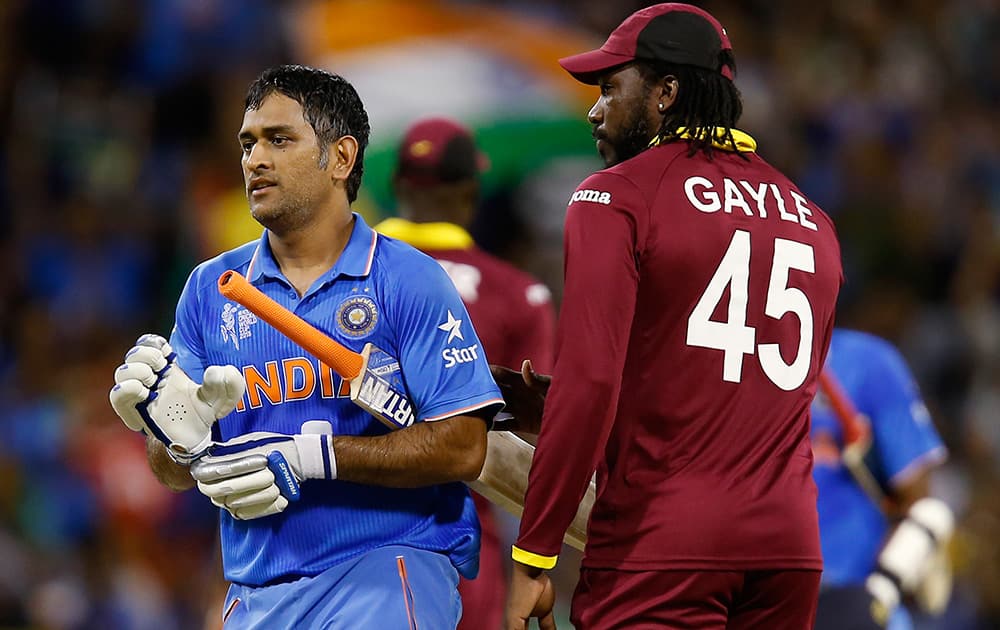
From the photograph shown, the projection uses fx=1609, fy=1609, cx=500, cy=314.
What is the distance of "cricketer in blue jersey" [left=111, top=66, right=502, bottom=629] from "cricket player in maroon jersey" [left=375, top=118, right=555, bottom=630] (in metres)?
1.74

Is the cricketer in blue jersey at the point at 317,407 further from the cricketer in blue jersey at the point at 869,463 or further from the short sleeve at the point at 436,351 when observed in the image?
the cricketer in blue jersey at the point at 869,463

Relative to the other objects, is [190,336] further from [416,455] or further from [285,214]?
[416,455]

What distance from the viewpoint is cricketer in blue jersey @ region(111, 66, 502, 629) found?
12.9 ft

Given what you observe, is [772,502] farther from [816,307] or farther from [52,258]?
[52,258]

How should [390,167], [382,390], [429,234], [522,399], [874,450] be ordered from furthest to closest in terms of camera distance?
1. [390,167]
2. [429,234]
3. [874,450]
4. [522,399]
5. [382,390]

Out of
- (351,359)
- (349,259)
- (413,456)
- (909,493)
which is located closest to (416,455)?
(413,456)

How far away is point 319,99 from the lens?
4.26 m

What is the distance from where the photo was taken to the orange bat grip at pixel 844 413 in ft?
19.0

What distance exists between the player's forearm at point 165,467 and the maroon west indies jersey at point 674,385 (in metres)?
0.93

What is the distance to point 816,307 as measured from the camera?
413cm

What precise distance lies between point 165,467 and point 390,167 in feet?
23.3

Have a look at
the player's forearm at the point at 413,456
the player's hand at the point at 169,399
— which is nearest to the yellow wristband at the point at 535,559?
the player's forearm at the point at 413,456

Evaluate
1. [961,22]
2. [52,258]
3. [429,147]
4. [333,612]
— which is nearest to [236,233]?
[52,258]

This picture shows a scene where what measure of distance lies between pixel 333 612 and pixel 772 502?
1.12 meters
